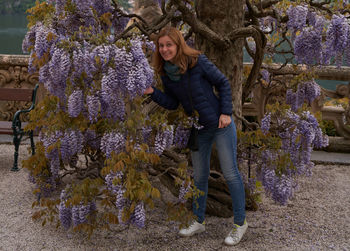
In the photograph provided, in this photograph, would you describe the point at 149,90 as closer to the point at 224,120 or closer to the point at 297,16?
the point at 224,120

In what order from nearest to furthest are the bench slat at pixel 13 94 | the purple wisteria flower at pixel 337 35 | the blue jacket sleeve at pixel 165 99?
the blue jacket sleeve at pixel 165 99, the purple wisteria flower at pixel 337 35, the bench slat at pixel 13 94

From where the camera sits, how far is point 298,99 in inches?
208

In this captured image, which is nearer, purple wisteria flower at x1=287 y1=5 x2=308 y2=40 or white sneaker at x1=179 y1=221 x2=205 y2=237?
white sneaker at x1=179 y1=221 x2=205 y2=237

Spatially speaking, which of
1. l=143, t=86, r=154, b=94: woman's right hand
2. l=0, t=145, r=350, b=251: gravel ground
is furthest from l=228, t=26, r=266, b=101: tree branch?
l=0, t=145, r=350, b=251: gravel ground

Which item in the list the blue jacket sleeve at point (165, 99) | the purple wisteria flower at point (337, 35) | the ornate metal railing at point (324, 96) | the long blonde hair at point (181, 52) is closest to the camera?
the long blonde hair at point (181, 52)

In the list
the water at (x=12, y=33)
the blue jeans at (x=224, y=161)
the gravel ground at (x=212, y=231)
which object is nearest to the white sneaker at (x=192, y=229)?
the gravel ground at (x=212, y=231)

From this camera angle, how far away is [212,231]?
4094 mm

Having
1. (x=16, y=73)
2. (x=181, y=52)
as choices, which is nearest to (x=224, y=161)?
(x=181, y=52)

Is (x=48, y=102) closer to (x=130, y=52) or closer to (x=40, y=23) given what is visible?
(x=40, y=23)

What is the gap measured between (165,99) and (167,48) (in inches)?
18.8

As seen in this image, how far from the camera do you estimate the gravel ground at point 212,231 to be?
3807mm

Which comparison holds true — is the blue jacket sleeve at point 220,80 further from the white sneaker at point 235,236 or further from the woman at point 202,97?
the white sneaker at point 235,236

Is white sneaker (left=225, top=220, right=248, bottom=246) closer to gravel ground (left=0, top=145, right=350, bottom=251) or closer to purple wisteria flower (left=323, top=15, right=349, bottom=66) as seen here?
gravel ground (left=0, top=145, right=350, bottom=251)

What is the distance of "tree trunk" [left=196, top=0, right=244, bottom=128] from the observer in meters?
4.31
